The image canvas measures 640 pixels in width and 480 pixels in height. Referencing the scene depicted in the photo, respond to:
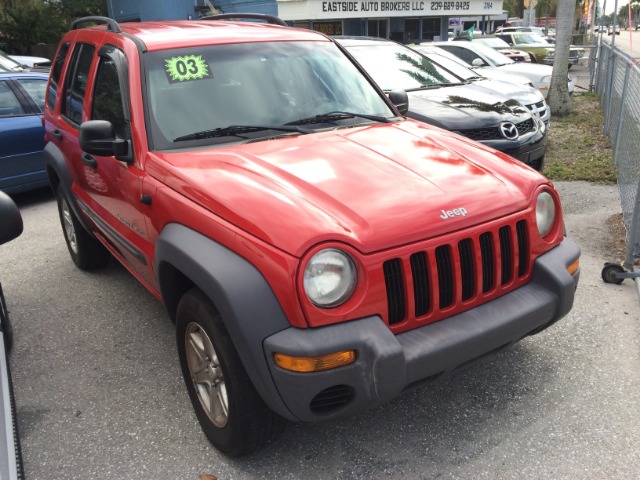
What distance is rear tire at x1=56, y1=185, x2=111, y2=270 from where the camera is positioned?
4.91 m

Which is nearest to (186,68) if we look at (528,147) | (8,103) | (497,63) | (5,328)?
(5,328)

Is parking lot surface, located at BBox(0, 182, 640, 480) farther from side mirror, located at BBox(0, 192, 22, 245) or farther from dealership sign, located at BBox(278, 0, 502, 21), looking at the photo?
dealership sign, located at BBox(278, 0, 502, 21)

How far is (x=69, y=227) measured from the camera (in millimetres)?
5230

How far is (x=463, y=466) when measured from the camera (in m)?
2.66

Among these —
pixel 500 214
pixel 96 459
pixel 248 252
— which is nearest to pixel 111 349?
pixel 96 459

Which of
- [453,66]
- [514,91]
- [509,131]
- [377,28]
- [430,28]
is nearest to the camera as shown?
[509,131]

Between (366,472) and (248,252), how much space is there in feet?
3.74

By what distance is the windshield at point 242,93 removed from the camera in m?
3.26

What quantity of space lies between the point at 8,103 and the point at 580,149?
780cm

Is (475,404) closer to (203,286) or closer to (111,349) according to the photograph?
(203,286)

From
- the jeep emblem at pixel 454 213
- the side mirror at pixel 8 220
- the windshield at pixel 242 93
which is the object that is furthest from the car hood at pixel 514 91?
the side mirror at pixel 8 220

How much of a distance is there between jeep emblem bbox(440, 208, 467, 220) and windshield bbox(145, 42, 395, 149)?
112cm

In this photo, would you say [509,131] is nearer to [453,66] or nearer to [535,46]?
[453,66]

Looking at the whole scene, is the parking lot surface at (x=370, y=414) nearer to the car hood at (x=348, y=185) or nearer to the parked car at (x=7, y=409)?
the parked car at (x=7, y=409)
